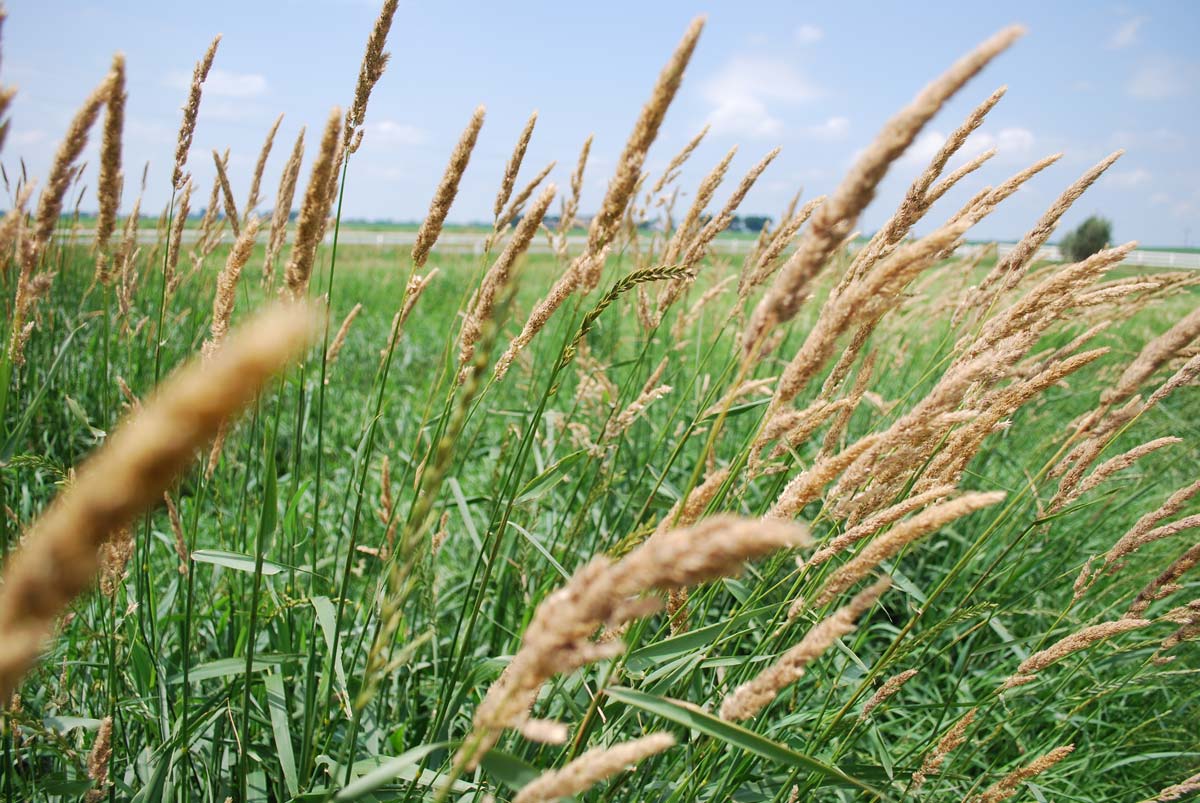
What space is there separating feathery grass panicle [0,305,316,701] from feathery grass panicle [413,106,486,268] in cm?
101

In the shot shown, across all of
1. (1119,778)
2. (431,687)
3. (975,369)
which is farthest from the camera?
(1119,778)

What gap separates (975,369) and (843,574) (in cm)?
43

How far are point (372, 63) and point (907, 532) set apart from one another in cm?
129

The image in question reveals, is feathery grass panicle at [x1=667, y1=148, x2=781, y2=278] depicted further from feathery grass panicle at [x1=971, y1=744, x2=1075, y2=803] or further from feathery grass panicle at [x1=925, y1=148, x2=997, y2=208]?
feathery grass panicle at [x1=971, y1=744, x2=1075, y2=803]

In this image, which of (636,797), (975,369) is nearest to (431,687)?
(636,797)

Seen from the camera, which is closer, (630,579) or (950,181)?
(630,579)

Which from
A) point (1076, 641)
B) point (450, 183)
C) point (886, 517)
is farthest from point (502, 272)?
point (1076, 641)

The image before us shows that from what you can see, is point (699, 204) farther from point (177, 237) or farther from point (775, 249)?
point (177, 237)

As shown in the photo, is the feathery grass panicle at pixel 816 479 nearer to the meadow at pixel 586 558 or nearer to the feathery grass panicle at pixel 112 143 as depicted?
the meadow at pixel 586 558

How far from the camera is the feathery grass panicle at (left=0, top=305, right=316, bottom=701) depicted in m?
0.33

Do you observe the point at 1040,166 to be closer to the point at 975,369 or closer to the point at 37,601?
the point at 975,369

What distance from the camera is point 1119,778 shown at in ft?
7.83

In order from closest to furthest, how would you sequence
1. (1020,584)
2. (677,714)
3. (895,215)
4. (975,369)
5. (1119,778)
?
(677,714), (975,369), (895,215), (1119,778), (1020,584)

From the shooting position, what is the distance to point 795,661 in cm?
88
